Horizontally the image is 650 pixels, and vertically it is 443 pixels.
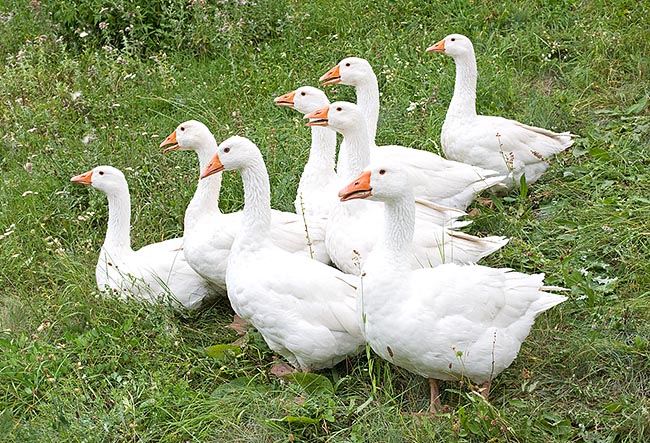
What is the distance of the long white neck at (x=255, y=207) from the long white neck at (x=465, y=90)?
6.77 ft

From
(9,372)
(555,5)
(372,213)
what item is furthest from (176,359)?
(555,5)

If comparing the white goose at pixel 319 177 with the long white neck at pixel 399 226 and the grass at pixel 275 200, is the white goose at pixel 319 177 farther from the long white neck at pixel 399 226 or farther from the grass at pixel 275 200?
the long white neck at pixel 399 226

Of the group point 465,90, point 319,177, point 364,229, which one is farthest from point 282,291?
point 465,90

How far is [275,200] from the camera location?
21.3 feet

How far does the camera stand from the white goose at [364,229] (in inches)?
206

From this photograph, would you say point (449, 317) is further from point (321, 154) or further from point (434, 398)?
point (321, 154)

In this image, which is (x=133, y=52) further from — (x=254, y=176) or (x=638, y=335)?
(x=638, y=335)

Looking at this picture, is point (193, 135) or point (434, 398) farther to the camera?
point (193, 135)

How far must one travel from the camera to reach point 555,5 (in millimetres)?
8633

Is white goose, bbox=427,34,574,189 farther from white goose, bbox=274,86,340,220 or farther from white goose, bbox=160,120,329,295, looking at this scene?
white goose, bbox=160,120,329,295

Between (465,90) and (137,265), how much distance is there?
2.77m

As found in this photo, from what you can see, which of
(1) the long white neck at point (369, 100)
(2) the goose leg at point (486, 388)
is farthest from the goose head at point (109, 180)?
(2) the goose leg at point (486, 388)

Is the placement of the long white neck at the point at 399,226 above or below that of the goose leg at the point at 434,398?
above

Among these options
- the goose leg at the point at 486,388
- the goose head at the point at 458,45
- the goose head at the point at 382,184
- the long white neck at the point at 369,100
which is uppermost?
the goose head at the point at 458,45
